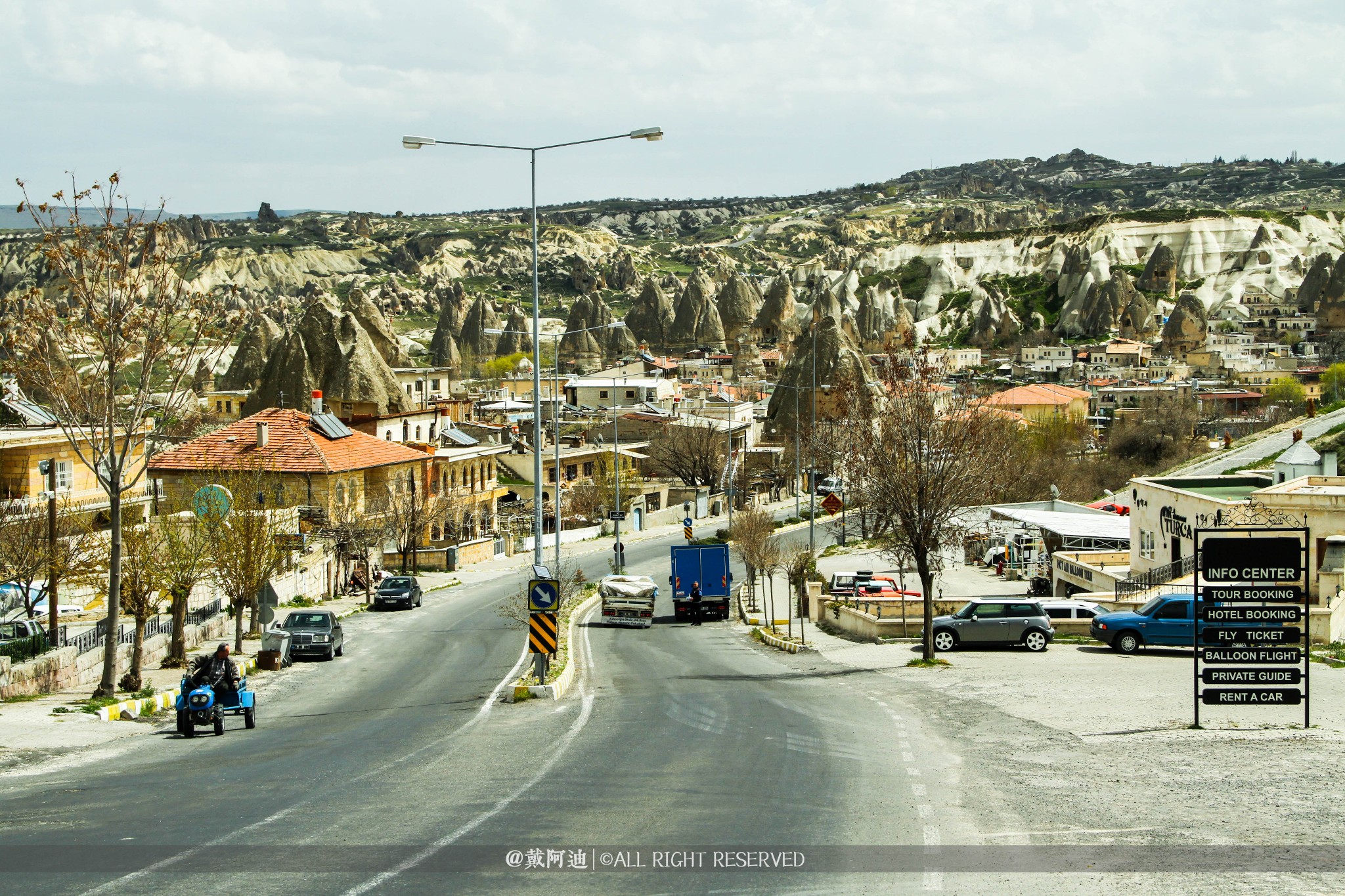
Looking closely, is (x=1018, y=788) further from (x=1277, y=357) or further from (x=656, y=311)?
(x=656, y=311)

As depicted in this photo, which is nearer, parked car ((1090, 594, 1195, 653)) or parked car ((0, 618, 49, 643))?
parked car ((0, 618, 49, 643))

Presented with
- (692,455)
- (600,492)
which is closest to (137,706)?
(600,492)

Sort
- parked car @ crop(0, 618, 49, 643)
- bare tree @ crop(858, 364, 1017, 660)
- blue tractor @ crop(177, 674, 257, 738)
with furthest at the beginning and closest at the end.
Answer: parked car @ crop(0, 618, 49, 643) → bare tree @ crop(858, 364, 1017, 660) → blue tractor @ crop(177, 674, 257, 738)

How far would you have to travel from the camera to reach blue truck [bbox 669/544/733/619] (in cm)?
3869

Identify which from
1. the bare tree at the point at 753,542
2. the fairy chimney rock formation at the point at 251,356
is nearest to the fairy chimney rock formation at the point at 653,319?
the fairy chimney rock formation at the point at 251,356

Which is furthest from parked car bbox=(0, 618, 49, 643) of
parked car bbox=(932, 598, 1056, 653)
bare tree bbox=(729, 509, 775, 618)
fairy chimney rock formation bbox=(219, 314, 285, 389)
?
fairy chimney rock formation bbox=(219, 314, 285, 389)

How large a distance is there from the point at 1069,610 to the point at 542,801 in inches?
844

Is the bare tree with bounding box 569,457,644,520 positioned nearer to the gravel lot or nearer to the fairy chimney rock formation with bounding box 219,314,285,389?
the fairy chimney rock formation with bounding box 219,314,285,389

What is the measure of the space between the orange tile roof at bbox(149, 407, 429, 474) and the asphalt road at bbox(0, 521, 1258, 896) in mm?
28946

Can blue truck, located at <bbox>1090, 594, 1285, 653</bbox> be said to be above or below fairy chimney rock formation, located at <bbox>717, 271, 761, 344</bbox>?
below

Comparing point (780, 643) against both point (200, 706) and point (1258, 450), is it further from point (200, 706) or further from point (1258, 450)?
point (1258, 450)

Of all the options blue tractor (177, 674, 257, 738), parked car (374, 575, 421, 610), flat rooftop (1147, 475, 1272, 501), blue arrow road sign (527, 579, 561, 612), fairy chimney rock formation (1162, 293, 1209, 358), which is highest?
fairy chimney rock formation (1162, 293, 1209, 358)

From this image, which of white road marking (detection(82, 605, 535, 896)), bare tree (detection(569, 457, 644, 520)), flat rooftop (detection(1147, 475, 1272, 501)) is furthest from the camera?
bare tree (detection(569, 457, 644, 520))

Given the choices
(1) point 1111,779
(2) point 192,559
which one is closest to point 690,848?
(1) point 1111,779
